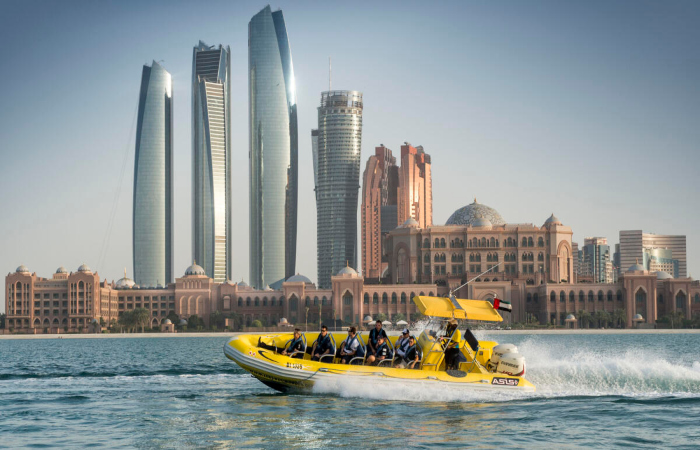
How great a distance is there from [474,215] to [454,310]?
150m

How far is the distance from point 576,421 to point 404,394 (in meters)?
6.87


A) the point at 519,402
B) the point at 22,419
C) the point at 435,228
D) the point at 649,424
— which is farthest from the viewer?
the point at 435,228

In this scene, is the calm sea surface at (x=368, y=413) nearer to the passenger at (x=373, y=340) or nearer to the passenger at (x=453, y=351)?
the passenger at (x=453, y=351)

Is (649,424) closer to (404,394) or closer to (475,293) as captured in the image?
(404,394)

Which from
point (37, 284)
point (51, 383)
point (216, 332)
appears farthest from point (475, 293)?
point (51, 383)

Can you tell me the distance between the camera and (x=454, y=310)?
3569 centimetres

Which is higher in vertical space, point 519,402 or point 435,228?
point 435,228

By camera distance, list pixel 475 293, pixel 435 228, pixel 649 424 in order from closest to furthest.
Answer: pixel 649 424 < pixel 475 293 < pixel 435 228

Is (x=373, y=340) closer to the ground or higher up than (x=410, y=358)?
higher up

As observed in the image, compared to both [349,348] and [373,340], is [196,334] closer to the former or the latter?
[349,348]

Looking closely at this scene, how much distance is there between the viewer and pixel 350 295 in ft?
572

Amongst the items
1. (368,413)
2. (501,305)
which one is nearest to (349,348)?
(368,413)

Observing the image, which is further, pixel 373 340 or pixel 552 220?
pixel 552 220

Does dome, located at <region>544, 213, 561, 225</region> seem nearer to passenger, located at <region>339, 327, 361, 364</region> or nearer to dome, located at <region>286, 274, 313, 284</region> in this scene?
dome, located at <region>286, 274, 313, 284</region>
